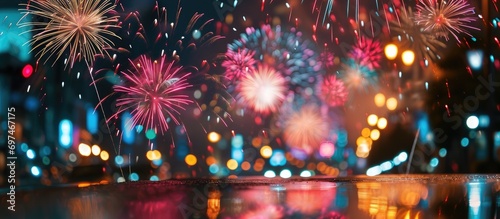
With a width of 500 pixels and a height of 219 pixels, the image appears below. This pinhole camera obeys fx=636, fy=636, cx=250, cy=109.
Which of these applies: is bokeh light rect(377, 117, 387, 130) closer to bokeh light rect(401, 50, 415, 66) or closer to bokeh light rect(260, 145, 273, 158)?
bokeh light rect(401, 50, 415, 66)

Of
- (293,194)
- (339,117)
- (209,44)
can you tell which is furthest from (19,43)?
(339,117)

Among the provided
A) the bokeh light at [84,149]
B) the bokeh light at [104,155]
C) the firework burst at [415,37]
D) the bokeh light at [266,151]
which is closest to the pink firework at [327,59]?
the firework burst at [415,37]

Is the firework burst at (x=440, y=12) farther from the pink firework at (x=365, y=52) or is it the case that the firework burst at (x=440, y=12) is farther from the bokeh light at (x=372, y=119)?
the bokeh light at (x=372, y=119)

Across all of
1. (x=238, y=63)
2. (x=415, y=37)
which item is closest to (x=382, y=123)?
(x=415, y=37)

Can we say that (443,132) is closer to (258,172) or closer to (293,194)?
(258,172)

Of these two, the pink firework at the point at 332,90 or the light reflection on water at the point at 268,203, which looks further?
the pink firework at the point at 332,90

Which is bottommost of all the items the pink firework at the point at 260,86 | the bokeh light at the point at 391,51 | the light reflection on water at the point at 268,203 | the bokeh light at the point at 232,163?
the light reflection on water at the point at 268,203

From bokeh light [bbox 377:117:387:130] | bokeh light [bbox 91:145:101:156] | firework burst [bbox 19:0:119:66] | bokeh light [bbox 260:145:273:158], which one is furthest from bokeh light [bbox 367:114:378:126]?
firework burst [bbox 19:0:119:66]
